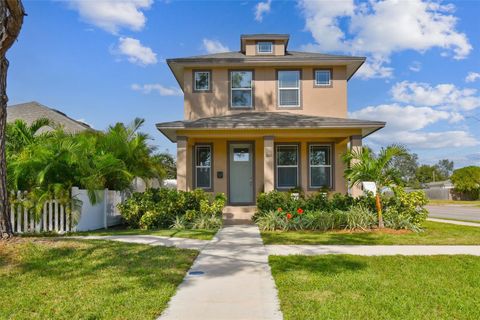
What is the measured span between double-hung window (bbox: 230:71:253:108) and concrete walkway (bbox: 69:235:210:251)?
8.07 meters

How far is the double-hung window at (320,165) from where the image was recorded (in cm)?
1647

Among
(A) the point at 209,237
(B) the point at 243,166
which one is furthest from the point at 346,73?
(A) the point at 209,237

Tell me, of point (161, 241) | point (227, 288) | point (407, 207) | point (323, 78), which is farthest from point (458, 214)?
point (227, 288)

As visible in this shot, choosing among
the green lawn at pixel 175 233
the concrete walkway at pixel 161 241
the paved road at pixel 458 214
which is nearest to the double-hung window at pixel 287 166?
the green lawn at pixel 175 233

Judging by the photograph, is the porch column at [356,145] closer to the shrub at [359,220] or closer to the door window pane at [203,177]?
the shrub at [359,220]

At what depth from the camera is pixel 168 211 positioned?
40.8ft

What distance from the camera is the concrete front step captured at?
1530 cm

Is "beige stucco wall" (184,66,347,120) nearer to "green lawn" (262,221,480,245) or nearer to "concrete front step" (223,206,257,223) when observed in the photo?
"concrete front step" (223,206,257,223)

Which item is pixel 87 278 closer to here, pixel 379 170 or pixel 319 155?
pixel 379 170

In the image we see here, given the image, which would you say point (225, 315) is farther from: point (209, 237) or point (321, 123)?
point (321, 123)

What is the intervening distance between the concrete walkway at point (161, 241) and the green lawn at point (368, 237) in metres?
1.62

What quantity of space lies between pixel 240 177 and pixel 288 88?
4.13 metres

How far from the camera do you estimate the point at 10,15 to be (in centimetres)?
764

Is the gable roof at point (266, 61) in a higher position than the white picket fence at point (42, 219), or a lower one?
higher
